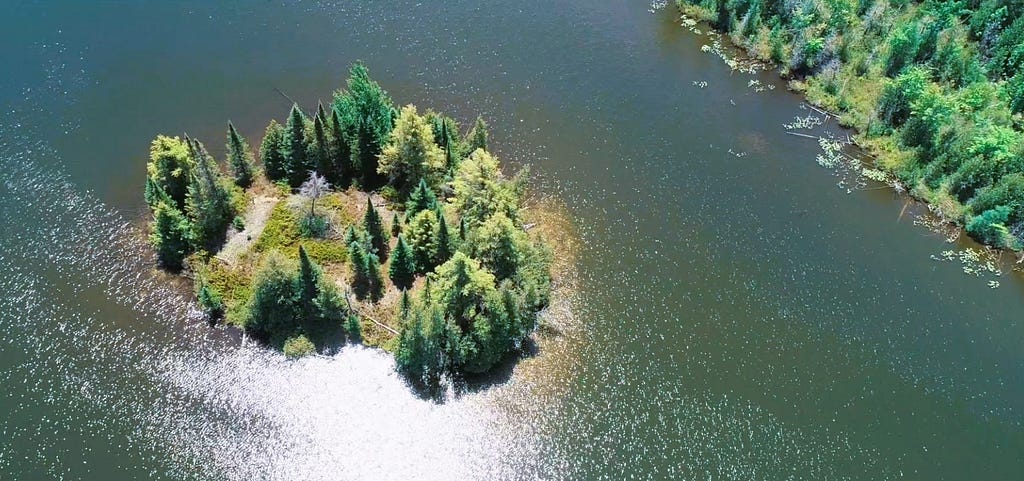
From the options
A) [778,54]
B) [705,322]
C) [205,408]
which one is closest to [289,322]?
[205,408]

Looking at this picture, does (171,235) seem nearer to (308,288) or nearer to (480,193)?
(308,288)

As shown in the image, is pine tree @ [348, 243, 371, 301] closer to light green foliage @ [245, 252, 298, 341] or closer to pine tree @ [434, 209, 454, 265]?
light green foliage @ [245, 252, 298, 341]

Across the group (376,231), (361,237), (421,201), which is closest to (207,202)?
(361,237)

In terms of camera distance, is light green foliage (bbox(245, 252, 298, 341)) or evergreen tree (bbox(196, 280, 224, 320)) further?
evergreen tree (bbox(196, 280, 224, 320))

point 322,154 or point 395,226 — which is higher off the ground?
point 322,154

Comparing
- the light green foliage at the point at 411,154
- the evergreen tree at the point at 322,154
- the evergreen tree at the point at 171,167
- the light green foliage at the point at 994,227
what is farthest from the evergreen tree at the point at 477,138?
the light green foliage at the point at 994,227

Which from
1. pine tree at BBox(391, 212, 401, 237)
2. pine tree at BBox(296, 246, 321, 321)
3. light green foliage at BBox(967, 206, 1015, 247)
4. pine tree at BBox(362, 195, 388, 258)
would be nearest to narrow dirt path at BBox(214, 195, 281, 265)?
pine tree at BBox(296, 246, 321, 321)

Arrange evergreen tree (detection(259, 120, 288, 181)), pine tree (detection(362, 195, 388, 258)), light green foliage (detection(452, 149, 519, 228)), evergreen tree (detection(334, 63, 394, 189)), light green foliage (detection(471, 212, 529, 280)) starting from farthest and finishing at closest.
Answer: evergreen tree (detection(259, 120, 288, 181)) < evergreen tree (detection(334, 63, 394, 189)) < pine tree (detection(362, 195, 388, 258)) < light green foliage (detection(452, 149, 519, 228)) < light green foliage (detection(471, 212, 529, 280))
